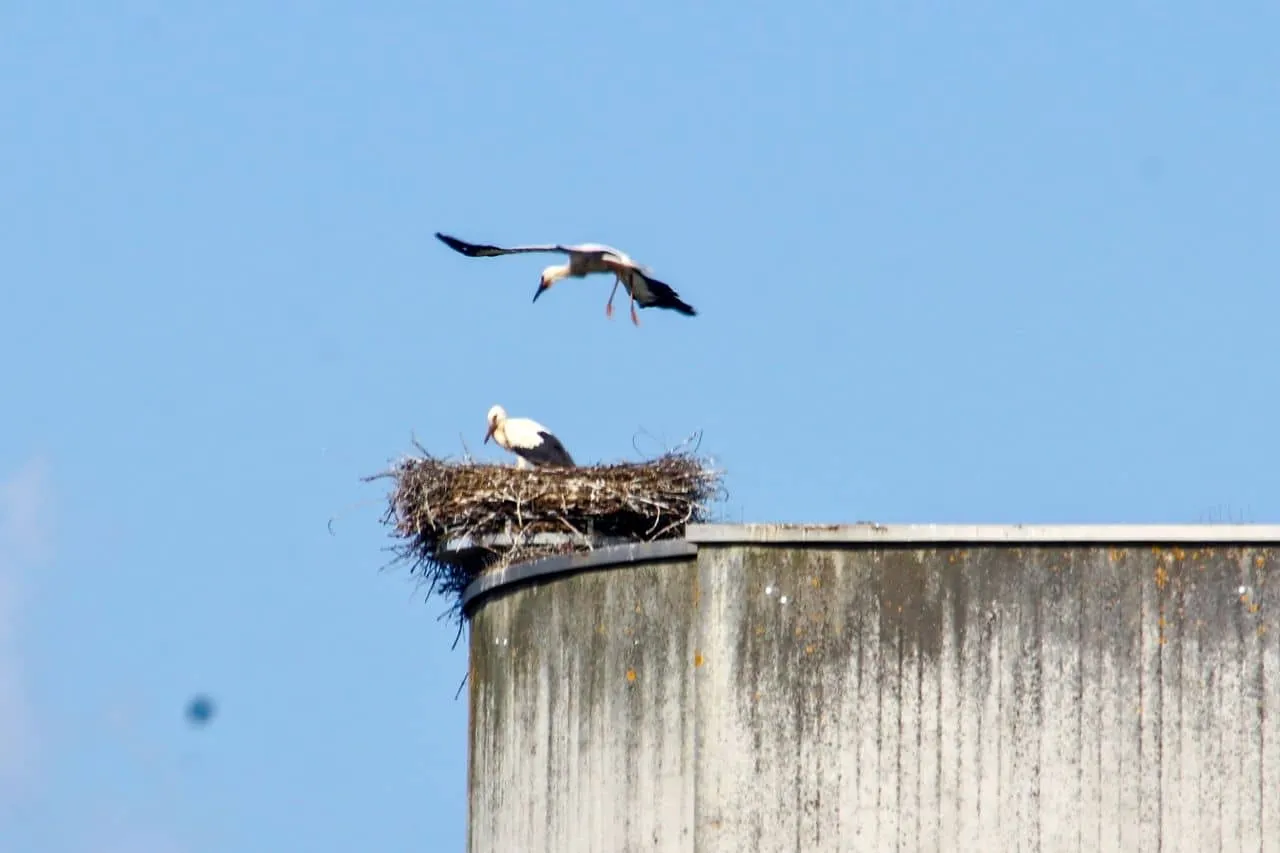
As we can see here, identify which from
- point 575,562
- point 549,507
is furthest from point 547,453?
point 575,562

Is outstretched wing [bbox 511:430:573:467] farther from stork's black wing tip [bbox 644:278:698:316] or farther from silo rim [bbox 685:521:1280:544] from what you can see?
silo rim [bbox 685:521:1280:544]

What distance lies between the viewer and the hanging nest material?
15.1 metres

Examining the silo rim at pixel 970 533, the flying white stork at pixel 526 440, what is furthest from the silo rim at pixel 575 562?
the flying white stork at pixel 526 440

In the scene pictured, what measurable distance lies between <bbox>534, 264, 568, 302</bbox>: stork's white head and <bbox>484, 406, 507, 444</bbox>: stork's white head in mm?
911

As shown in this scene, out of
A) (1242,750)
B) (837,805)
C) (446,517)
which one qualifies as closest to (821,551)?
(837,805)

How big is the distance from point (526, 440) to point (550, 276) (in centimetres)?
139

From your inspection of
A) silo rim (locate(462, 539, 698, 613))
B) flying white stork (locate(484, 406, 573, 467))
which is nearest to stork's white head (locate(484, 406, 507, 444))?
flying white stork (locate(484, 406, 573, 467))

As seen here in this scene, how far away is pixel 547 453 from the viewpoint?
1781 centimetres

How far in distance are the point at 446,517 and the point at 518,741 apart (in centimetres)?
189

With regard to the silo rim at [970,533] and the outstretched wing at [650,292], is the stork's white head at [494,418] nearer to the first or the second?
the outstretched wing at [650,292]

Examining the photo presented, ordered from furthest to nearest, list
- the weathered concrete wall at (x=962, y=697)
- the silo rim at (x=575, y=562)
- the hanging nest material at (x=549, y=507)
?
the hanging nest material at (x=549, y=507) → the silo rim at (x=575, y=562) → the weathered concrete wall at (x=962, y=697)

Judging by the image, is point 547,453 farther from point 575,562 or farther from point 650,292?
point 575,562

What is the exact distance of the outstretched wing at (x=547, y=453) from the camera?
17.6 metres

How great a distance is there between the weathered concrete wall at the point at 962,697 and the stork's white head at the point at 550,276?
6057mm
